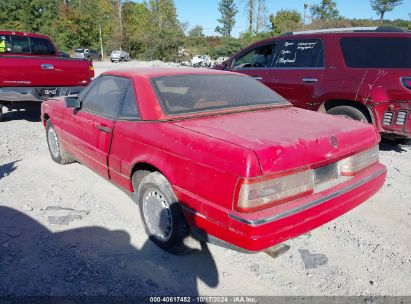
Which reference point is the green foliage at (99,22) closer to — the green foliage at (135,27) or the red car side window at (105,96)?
the green foliage at (135,27)

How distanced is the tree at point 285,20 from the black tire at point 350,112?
33653 millimetres

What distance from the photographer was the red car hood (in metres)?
2.29

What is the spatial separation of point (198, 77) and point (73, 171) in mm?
2507

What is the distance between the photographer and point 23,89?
710 centimetres

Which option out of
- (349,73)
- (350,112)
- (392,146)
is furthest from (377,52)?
(392,146)

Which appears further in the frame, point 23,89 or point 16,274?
point 23,89

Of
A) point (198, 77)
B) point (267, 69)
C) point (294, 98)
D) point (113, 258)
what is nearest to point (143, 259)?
point (113, 258)

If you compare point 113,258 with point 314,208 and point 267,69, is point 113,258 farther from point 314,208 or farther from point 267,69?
point 267,69

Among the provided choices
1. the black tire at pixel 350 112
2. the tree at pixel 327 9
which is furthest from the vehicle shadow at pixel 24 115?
the tree at pixel 327 9

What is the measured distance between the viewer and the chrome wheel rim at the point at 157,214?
2.90 metres

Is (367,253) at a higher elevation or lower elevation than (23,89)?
lower

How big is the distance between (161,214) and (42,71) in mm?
5754

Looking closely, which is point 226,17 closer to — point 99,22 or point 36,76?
point 99,22

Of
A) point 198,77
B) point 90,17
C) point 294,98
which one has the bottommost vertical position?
point 294,98
